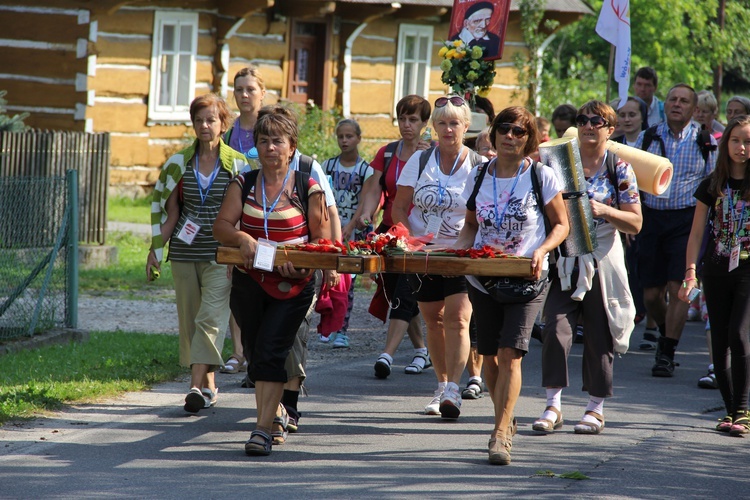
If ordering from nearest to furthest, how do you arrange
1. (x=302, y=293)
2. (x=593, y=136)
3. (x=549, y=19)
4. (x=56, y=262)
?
(x=302, y=293) < (x=593, y=136) < (x=56, y=262) < (x=549, y=19)

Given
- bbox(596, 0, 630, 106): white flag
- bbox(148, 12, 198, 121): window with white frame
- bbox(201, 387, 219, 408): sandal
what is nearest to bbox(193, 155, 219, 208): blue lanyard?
bbox(201, 387, 219, 408): sandal

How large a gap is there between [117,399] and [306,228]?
7.16 ft

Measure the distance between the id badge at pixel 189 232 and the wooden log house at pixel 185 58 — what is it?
12340 mm

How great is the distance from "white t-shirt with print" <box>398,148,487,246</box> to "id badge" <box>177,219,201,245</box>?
57.1 inches

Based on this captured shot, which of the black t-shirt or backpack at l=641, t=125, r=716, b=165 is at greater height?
backpack at l=641, t=125, r=716, b=165

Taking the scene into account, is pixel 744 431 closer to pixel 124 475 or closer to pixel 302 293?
pixel 302 293

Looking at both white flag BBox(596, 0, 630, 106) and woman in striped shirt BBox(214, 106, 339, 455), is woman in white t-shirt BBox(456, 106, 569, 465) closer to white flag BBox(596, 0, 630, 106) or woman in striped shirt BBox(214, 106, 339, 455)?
woman in striped shirt BBox(214, 106, 339, 455)

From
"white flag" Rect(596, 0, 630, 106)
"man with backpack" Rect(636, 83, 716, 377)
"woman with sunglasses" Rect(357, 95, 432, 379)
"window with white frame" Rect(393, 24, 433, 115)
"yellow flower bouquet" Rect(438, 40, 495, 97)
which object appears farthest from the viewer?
"window with white frame" Rect(393, 24, 433, 115)

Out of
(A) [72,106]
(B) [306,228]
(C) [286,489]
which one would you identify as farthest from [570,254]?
(A) [72,106]

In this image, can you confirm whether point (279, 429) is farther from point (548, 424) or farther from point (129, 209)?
point (129, 209)

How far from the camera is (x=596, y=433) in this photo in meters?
7.10

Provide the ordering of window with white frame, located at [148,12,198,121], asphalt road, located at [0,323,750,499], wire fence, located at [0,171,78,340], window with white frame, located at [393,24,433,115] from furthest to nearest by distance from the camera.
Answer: window with white frame, located at [393,24,433,115], window with white frame, located at [148,12,198,121], wire fence, located at [0,171,78,340], asphalt road, located at [0,323,750,499]

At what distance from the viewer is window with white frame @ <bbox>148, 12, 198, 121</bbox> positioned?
20484 mm

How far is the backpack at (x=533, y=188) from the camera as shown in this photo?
6348 mm
